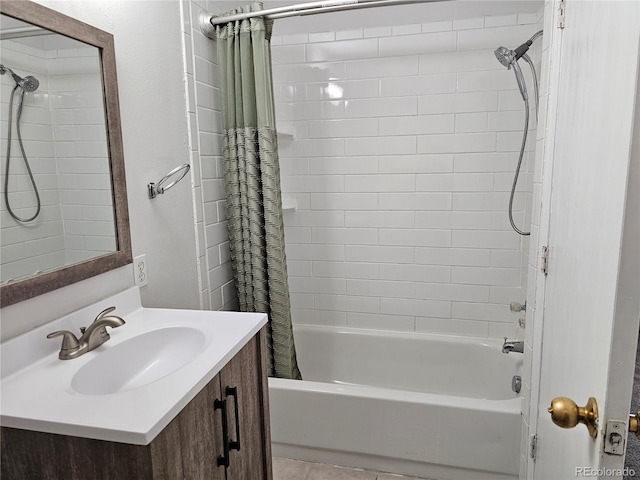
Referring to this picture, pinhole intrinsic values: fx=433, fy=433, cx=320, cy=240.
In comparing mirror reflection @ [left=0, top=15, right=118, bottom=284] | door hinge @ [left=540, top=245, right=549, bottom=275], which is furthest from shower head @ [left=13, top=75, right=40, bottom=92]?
door hinge @ [left=540, top=245, right=549, bottom=275]

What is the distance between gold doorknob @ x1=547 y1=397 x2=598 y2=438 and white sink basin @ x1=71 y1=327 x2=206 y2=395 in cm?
92

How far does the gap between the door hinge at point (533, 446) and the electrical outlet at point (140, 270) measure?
5.01 ft

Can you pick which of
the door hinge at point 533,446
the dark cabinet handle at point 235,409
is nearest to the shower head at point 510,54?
the door hinge at point 533,446

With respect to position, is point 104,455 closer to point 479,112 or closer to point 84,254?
point 84,254

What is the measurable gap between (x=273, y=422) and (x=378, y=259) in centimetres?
111

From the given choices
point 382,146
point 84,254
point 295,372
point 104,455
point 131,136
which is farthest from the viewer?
point 382,146

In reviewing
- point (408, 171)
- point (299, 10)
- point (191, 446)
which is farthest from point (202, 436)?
point (408, 171)

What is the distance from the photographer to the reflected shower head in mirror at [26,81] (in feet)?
3.63

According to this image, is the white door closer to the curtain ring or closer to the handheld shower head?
the handheld shower head

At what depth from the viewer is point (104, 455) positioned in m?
0.88

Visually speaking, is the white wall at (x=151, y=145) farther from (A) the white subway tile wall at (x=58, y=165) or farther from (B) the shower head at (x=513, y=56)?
(B) the shower head at (x=513, y=56)

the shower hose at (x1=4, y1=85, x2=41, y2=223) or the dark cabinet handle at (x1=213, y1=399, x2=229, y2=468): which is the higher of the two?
the shower hose at (x1=4, y1=85, x2=41, y2=223)

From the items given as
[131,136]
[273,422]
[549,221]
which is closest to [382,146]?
[549,221]

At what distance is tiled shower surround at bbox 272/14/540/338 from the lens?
2350mm
